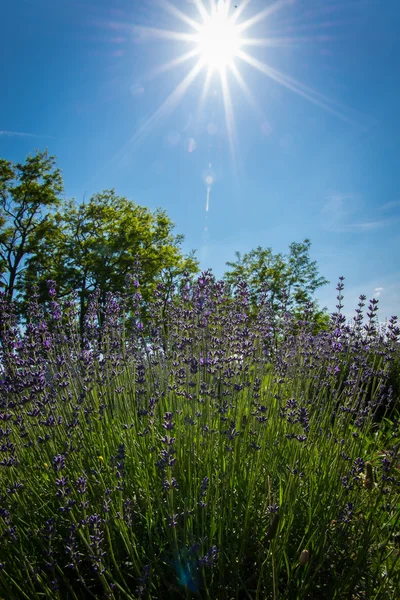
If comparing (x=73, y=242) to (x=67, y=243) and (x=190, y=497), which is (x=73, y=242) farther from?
(x=190, y=497)

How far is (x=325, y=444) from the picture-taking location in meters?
3.36

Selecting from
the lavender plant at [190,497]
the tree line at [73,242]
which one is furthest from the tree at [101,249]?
the lavender plant at [190,497]

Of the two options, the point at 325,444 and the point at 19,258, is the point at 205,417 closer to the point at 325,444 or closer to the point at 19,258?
the point at 325,444

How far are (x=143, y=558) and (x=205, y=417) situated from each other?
113cm

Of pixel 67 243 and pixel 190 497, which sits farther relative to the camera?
pixel 67 243

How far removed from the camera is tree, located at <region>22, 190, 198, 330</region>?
2477 centimetres

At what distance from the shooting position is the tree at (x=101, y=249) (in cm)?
2477

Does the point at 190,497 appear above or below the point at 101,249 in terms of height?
below

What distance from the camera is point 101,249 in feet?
83.3

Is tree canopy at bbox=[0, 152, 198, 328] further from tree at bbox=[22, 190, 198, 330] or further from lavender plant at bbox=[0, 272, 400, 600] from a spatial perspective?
lavender plant at bbox=[0, 272, 400, 600]

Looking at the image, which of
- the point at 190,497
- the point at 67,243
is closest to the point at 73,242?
the point at 67,243

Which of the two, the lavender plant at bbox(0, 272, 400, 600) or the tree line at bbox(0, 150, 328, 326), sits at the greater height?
the tree line at bbox(0, 150, 328, 326)

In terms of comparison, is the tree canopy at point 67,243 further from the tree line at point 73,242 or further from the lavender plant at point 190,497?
the lavender plant at point 190,497

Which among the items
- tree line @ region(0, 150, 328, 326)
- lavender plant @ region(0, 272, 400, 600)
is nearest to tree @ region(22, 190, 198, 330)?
tree line @ region(0, 150, 328, 326)
